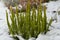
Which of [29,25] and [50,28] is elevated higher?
[29,25]

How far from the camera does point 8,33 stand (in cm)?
293

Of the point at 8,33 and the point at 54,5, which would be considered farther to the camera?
the point at 54,5

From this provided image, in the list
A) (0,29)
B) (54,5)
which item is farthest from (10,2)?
(0,29)

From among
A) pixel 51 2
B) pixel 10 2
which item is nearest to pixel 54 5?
pixel 51 2

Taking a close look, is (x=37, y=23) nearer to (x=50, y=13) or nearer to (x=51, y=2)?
(x=50, y=13)

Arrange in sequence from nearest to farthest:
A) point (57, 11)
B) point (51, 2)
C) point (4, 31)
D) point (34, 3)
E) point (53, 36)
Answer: point (53, 36) < point (4, 31) < point (57, 11) < point (34, 3) < point (51, 2)

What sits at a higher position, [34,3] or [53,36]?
[34,3]

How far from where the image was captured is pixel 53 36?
2.76m

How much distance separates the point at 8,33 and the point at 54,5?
1.52m

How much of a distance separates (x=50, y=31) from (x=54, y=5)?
1.28 m

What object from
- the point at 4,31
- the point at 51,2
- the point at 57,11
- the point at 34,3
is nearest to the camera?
the point at 4,31

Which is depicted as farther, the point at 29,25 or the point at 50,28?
the point at 50,28

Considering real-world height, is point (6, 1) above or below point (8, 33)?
above

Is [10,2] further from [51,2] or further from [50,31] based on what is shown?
[50,31]
